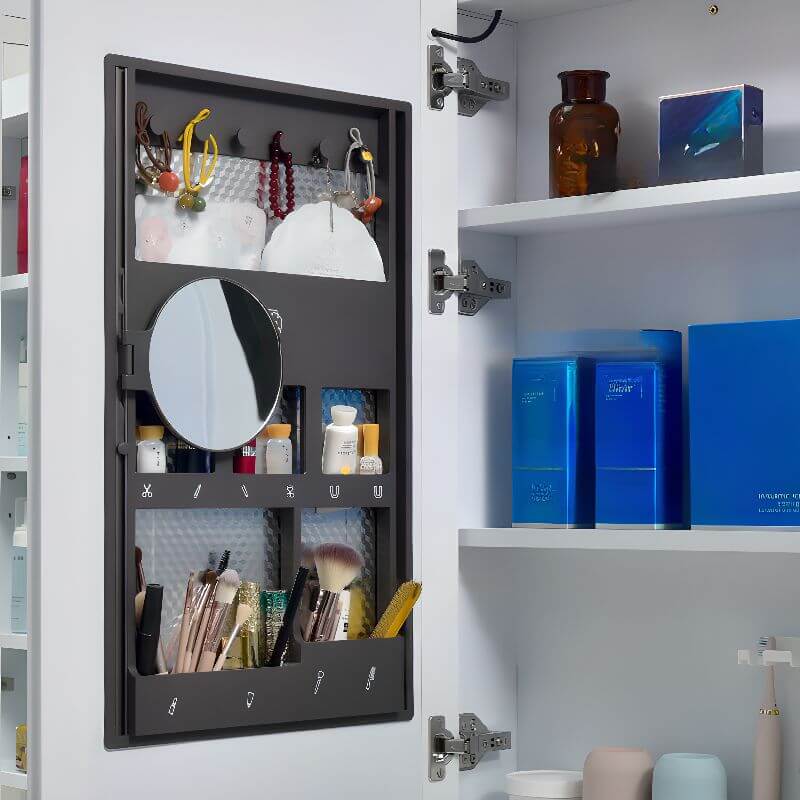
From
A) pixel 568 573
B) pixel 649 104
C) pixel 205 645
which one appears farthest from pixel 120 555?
pixel 649 104

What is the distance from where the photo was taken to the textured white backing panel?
171 centimetres

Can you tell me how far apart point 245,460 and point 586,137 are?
62 cm

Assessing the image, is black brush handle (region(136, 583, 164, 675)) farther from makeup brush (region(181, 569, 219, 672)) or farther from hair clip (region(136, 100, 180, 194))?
hair clip (region(136, 100, 180, 194))

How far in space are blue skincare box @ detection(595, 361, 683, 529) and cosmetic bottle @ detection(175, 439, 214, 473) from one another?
521 mm

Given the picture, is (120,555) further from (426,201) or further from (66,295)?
(426,201)

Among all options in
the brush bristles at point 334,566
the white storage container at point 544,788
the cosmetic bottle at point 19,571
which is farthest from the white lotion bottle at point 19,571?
the white storage container at point 544,788

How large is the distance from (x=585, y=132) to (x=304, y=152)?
0.38 meters

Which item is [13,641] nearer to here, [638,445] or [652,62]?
[638,445]

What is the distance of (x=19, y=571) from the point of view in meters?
1.49

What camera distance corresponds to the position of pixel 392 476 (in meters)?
1.63

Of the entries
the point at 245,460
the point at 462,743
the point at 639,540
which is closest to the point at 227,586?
the point at 245,460

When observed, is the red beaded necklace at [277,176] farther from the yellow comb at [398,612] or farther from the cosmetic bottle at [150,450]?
the yellow comb at [398,612]

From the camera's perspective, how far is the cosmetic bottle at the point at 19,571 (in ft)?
4.80

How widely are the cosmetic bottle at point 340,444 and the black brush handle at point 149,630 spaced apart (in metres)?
0.27
